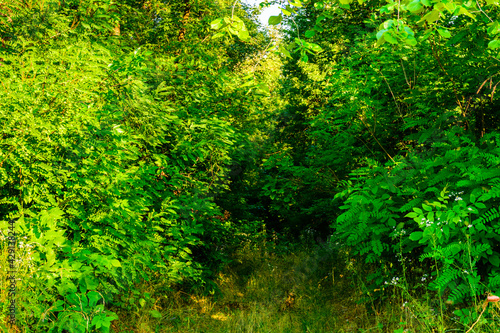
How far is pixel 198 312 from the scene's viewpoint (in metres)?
6.22

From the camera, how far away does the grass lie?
13.9ft

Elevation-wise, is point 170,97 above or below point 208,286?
above

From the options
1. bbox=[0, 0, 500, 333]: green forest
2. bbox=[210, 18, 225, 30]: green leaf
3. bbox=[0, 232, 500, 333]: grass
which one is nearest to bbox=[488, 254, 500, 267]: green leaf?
bbox=[0, 0, 500, 333]: green forest

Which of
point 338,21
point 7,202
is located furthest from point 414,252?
point 338,21

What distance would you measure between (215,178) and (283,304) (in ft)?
7.95

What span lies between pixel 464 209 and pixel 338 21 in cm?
788

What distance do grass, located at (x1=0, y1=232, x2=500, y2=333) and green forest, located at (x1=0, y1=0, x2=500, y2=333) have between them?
0.04 meters

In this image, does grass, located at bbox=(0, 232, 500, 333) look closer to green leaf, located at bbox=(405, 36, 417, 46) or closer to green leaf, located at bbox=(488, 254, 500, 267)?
green leaf, located at bbox=(488, 254, 500, 267)

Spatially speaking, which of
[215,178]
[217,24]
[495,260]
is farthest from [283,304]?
[217,24]

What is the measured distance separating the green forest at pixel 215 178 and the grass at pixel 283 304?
4 cm

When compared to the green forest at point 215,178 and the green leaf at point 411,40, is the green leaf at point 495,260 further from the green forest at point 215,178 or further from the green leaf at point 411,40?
the green leaf at point 411,40

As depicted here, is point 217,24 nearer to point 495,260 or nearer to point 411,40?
point 411,40

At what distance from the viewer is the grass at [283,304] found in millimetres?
4227

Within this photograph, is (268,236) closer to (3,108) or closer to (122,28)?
(122,28)
